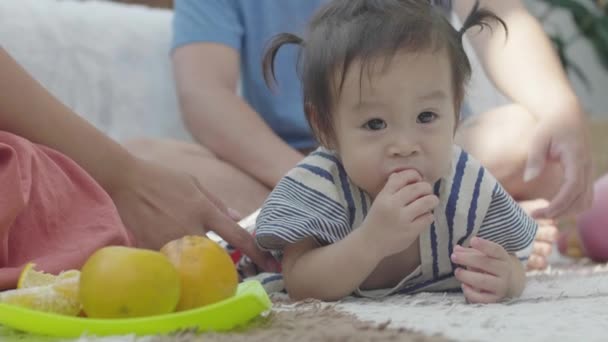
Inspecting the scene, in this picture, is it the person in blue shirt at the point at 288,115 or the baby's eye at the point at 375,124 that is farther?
the person in blue shirt at the point at 288,115

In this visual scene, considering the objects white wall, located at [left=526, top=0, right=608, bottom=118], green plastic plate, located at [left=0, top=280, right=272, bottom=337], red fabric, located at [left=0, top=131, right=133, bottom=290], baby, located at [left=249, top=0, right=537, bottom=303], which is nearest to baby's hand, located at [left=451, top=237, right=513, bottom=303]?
baby, located at [left=249, top=0, right=537, bottom=303]

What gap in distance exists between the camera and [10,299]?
73 cm

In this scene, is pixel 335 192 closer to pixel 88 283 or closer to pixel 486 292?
pixel 486 292

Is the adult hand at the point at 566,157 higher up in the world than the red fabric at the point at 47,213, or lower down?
higher up

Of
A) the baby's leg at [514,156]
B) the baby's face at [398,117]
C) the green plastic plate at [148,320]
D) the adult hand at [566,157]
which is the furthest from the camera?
the baby's leg at [514,156]

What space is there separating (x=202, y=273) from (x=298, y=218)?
210 millimetres

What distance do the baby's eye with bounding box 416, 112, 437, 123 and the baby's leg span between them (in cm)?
42

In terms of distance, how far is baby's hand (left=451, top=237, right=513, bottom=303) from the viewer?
885 mm

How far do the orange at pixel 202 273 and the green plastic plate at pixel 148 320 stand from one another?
3 cm

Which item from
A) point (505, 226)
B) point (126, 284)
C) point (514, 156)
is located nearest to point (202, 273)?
point (126, 284)

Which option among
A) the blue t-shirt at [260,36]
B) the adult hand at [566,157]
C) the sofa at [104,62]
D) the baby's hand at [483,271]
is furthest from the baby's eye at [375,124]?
the sofa at [104,62]

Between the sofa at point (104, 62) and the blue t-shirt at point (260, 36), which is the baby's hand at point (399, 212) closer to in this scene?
the blue t-shirt at point (260, 36)

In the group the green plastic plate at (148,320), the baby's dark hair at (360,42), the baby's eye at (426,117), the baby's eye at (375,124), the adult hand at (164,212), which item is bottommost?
the adult hand at (164,212)

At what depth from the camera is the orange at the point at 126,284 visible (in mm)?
676
